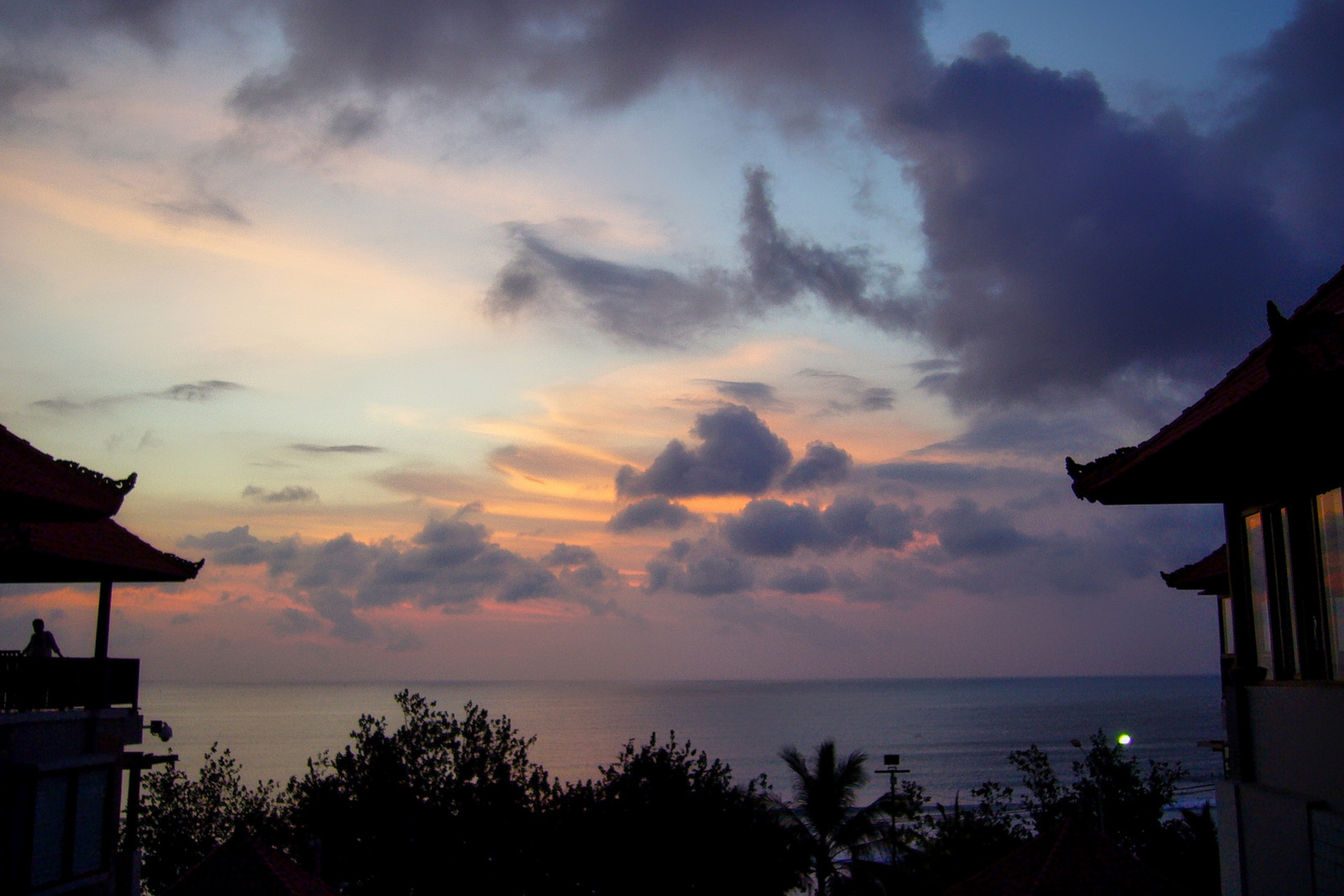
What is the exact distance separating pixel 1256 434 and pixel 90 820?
15.1 metres

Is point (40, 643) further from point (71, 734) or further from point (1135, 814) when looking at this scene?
point (1135, 814)

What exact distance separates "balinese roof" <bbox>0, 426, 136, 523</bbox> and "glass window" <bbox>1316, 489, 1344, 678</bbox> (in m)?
7.70

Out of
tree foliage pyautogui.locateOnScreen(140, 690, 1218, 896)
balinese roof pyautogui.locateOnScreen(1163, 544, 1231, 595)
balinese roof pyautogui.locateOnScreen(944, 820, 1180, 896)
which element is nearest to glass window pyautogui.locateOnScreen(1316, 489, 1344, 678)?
balinese roof pyautogui.locateOnScreen(944, 820, 1180, 896)

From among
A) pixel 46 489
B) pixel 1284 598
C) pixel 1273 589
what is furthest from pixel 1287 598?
pixel 46 489

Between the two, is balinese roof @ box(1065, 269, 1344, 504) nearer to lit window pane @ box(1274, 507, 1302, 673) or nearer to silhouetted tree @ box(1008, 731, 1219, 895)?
lit window pane @ box(1274, 507, 1302, 673)

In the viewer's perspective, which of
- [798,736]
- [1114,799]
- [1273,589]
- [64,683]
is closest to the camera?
[1273,589]

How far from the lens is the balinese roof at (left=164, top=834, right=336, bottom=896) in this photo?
46.8ft

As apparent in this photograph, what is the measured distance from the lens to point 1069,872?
44.0 ft

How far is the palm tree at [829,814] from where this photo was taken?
109 feet

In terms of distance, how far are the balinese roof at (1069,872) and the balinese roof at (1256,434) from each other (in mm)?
6885

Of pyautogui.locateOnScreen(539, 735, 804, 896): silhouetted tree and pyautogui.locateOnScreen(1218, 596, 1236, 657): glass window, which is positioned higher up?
pyautogui.locateOnScreen(1218, 596, 1236, 657): glass window

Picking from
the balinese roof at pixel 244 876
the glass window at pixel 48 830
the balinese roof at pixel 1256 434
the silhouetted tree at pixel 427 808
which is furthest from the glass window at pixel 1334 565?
the silhouetted tree at pixel 427 808

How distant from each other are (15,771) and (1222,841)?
44.0 feet

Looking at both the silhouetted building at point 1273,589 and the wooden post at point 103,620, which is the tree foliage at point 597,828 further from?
the silhouetted building at point 1273,589
